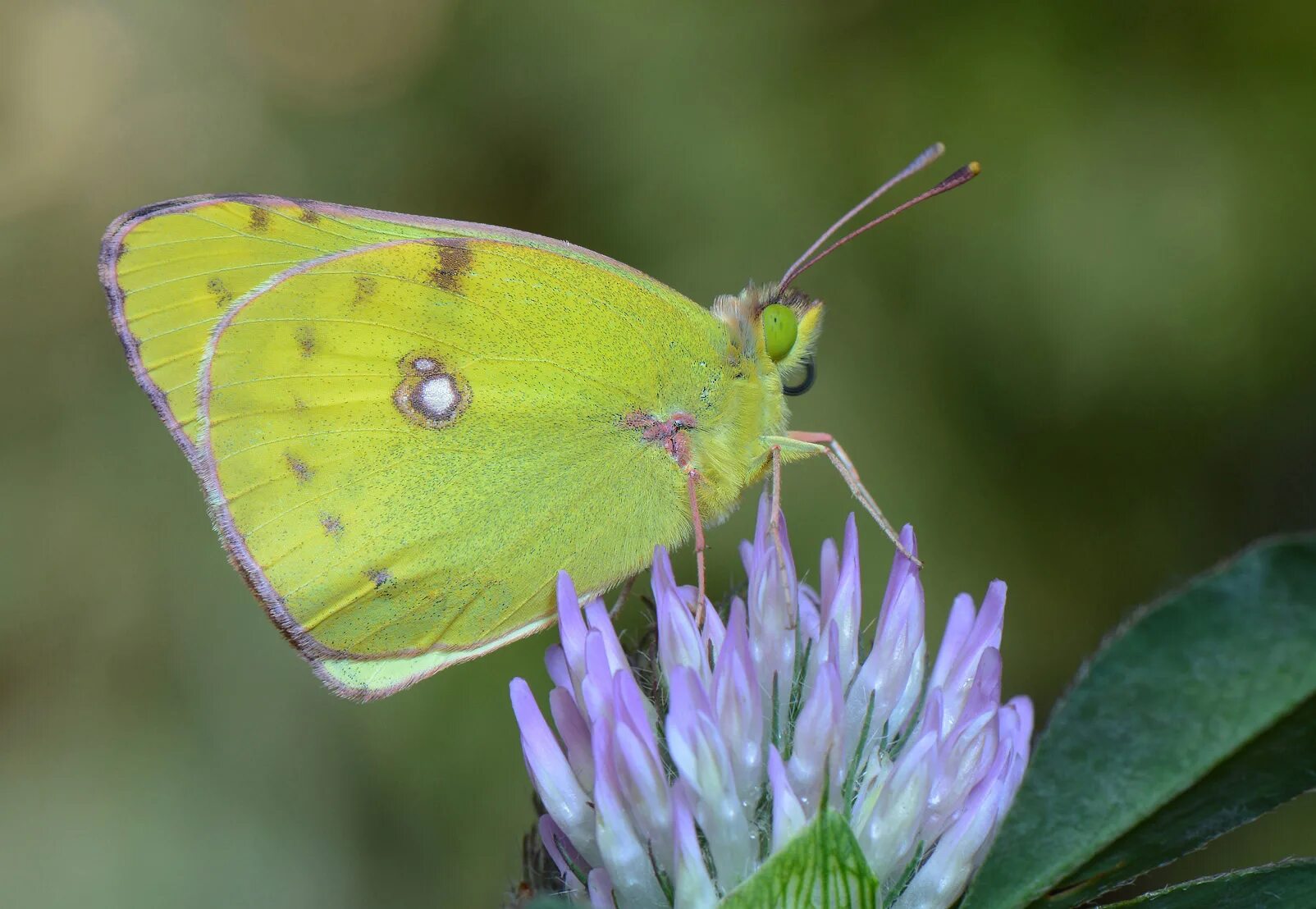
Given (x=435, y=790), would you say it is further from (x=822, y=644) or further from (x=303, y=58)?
(x=303, y=58)

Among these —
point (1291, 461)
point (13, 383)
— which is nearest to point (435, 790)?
point (13, 383)

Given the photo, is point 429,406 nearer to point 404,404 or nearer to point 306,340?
point 404,404

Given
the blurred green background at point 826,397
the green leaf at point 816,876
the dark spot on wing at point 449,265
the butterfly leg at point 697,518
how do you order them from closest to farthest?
the green leaf at point 816,876 → the butterfly leg at point 697,518 → the dark spot on wing at point 449,265 → the blurred green background at point 826,397

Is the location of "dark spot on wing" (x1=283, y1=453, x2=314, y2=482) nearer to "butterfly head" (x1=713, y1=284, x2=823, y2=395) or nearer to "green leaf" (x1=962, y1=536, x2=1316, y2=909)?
"butterfly head" (x1=713, y1=284, x2=823, y2=395)

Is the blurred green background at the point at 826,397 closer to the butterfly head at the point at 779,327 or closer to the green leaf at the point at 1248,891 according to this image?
the butterfly head at the point at 779,327

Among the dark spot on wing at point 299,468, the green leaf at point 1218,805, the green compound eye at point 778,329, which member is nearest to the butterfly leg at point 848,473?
the green compound eye at point 778,329

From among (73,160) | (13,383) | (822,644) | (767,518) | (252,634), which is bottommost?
(822,644)
